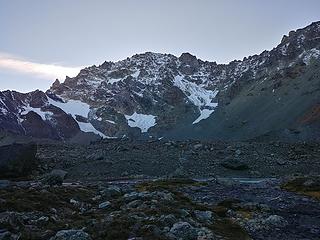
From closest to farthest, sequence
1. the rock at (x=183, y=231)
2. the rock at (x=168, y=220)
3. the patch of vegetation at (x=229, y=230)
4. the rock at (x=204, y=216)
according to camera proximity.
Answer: the rock at (x=183, y=231)
the patch of vegetation at (x=229, y=230)
the rock at (x=168, y=220)
the rock at (x=204, y=216)

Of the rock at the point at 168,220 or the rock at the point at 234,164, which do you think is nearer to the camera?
the rock at the point at 168,220

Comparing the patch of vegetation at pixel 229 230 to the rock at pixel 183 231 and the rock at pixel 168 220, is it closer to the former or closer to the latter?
the rock at pixel 183 231

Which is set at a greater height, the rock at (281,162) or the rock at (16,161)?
the rock at (16,161)

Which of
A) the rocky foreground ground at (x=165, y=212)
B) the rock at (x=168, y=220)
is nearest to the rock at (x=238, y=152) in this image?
the rocky foreground ground at (x=165, y=212)

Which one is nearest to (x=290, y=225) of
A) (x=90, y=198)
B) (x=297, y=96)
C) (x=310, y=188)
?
(x=90, y=198)

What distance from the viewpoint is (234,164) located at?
201 feet

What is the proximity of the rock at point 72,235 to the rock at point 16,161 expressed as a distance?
3870 centimetres

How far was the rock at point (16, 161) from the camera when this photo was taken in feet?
177

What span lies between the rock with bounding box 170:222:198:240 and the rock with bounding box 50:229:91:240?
148 inches

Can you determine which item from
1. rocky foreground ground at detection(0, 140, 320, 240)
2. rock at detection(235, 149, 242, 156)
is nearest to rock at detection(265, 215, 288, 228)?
rocky foreground ground at detection(0, 140, 320, 240)

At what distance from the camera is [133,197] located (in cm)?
2828

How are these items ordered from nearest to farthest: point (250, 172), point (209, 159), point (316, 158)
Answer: point (250, 172) → point (209, 159) → point (316, 158)

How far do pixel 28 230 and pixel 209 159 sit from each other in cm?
4955

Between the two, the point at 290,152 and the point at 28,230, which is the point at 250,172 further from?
the point at 28,230
